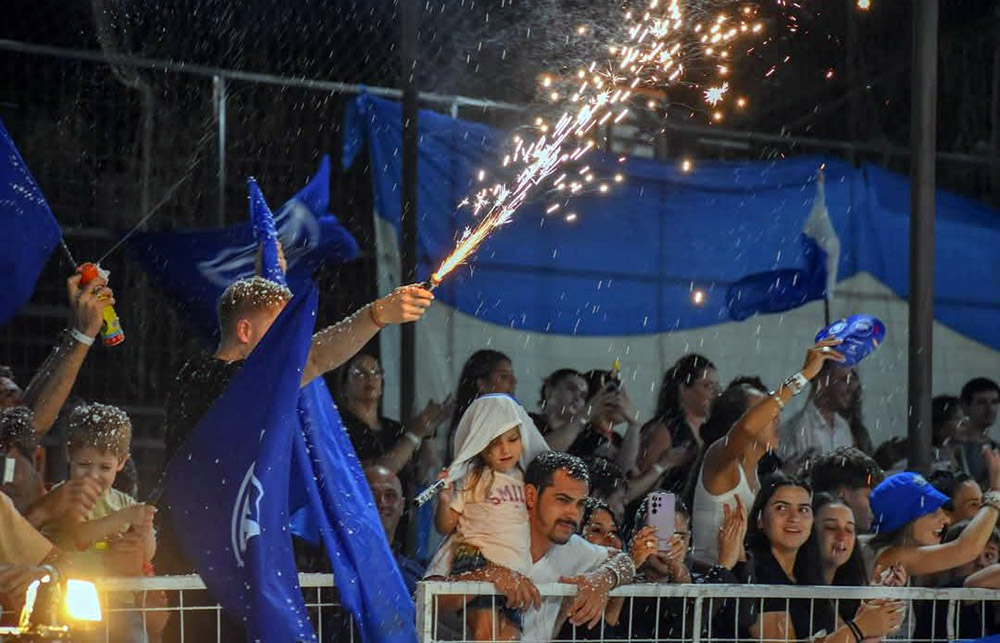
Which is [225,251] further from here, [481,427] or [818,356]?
[818,356]

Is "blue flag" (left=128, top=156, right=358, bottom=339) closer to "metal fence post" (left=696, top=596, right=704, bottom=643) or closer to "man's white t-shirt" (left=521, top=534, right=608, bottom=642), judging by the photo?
"man's white t-shirt" (left=521, top=534, right=608, bottom=642)

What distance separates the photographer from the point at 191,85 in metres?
7.91

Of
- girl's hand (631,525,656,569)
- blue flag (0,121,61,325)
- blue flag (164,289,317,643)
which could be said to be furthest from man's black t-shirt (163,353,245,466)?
blue flag (0,121,61,325)

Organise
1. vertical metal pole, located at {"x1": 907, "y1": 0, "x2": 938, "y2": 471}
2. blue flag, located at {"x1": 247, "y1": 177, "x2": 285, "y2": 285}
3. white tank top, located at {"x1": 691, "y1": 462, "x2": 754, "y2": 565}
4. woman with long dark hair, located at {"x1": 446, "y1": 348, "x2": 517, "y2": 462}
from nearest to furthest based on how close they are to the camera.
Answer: blue flag, located at {"x1": 247, "y1": 177, "x2": 285, "y2": 285} < white tank top, located at {"x1": 691, "y1": 462, "x2": 754, "y2": 565} < vertical metal pole, located at {"x1": 907, "y1": 0, "x2": 938, "y2": 471} < woman with long dark hair, located at {"x1": 446, "y1": 348, "x2": 517, "y2": 462}

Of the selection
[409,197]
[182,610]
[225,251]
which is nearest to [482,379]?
[409,197]

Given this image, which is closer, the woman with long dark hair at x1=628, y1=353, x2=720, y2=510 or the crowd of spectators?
the crowd of spectators

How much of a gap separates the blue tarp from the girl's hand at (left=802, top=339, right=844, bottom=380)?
1.87m

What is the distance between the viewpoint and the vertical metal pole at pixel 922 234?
738 cm

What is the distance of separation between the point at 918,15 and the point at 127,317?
12.9ft

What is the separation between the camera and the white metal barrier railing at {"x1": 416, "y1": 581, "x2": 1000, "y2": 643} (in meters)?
4.99

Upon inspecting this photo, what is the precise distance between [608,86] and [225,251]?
193 centimetres

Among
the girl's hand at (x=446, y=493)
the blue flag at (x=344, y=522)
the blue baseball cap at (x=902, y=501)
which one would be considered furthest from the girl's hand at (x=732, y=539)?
the blue flag at (x=344, y=522)

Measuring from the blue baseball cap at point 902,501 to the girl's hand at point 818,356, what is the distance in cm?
58

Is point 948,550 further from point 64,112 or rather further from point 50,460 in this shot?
point 64,112
